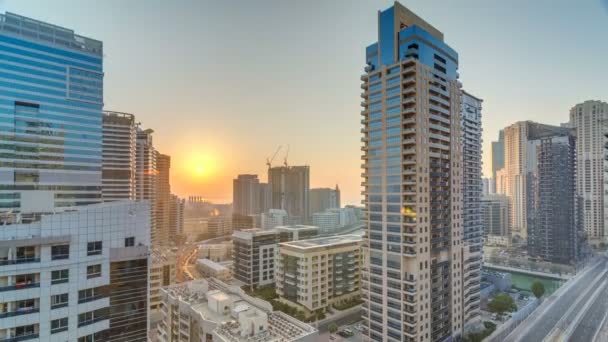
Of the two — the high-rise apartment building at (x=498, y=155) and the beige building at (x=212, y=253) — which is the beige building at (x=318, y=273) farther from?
the high-rise apartment building at (x=498, y=155)

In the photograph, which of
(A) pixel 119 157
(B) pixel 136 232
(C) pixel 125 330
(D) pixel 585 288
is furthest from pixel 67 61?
(D) pixel 585 288

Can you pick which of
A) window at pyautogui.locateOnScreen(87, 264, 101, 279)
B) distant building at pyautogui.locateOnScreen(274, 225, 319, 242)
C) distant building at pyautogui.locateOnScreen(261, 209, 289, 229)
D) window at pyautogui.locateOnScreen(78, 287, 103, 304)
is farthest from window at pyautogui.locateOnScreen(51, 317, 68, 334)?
distant building at pyautogui.locateOnScreen(261, 209, 289, 229)

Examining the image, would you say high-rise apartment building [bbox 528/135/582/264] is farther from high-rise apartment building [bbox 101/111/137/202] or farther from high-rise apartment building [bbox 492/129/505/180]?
high-rise apartment building [bbox 101/111/137/202]

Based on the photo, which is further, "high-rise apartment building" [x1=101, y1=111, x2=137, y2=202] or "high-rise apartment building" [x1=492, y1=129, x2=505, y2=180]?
"high-rise apartment building" [x1=492, y1=129, x2=505, y2=180]

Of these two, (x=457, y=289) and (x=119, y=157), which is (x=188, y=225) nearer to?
(x=119, y=157)

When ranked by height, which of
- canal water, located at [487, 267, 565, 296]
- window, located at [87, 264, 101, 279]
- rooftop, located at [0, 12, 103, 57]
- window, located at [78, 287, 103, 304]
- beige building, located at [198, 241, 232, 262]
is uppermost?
rooftop, located at [0, 12, 103, 57]

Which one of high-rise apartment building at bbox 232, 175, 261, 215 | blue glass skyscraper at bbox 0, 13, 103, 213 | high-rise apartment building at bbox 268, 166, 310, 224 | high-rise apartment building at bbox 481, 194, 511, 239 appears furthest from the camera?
high-rise apartment building at bbox 232, 175, 261, 215
